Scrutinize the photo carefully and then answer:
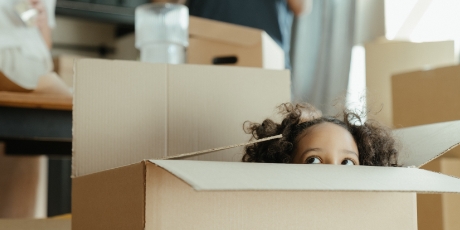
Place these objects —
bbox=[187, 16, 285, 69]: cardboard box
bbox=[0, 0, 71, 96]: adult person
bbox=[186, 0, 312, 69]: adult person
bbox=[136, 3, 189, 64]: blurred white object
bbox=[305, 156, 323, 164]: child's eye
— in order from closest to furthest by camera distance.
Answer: bbox=[305, 156, 323, 164]: child's eye, bbox=[0, 0, 71, 96]: adult person, bbox=[187, 16, 285, 69]: cardboard box, bbox=[136, 3, 189, 64]: blurred white object, bbox=[186, 0, 312, 69]: adult person

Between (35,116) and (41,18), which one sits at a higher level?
(41,18)

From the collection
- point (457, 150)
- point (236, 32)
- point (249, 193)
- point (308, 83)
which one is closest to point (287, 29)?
point (308, 83)

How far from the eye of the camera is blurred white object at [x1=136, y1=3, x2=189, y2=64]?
1.57 meters

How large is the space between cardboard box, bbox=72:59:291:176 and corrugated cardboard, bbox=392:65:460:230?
40 cm

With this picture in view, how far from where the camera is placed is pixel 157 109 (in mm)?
867

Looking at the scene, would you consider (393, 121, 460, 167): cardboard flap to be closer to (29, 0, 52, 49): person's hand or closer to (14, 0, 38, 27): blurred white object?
(14, 0, 38, 27): blurred white object

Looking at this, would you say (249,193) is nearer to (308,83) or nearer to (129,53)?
(308,83)

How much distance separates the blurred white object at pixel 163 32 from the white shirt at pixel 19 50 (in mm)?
398

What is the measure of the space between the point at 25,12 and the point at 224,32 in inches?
21.2

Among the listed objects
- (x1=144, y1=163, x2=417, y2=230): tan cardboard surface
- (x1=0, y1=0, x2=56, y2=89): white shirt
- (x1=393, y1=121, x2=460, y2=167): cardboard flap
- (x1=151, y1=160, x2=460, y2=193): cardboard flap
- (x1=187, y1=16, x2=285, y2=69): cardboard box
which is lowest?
(x1=144, y1=163, x2=417, y2=230): tan cardboard surface

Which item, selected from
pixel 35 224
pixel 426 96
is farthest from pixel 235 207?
pixel 426 96

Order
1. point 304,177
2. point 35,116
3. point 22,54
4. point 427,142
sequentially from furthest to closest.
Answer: point 22,54 → point 35,116 → point 427,142 → point 304,177

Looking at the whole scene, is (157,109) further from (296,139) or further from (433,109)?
(433,109)

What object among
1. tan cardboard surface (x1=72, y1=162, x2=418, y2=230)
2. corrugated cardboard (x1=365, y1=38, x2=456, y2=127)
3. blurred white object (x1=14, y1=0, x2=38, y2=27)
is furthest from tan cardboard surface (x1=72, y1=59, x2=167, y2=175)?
corrugated cardboard (x1=365, y1=38, x2=456, y2=127)
